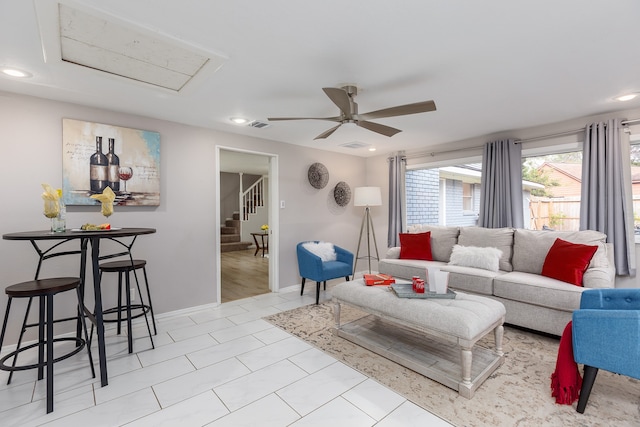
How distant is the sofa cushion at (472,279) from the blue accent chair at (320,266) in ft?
4.35

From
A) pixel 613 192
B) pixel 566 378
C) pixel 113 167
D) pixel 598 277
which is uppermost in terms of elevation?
pixel 113 167

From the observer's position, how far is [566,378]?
189 centimetres

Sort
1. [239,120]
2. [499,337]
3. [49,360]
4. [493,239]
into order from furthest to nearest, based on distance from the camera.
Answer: [493,239]
[239,120]
[499,337]
[49,360]

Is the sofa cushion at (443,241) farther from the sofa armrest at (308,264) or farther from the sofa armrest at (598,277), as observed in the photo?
the sofa armrest at (308,264)

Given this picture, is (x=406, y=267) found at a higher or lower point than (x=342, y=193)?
lower

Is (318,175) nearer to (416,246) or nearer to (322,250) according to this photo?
(322,250)

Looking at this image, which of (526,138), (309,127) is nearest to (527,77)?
(526,138)

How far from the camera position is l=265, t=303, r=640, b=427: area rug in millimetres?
1775

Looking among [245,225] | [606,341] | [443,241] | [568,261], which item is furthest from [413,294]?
[245,225]

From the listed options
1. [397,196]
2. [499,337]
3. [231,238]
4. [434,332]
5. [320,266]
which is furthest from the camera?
[231,238]

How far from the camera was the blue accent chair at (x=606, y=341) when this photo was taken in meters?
1.66

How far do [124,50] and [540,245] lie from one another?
4.38 metres

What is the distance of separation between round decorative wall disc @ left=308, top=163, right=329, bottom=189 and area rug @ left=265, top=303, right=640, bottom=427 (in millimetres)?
2688

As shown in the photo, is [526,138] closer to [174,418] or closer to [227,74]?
[227,74]
